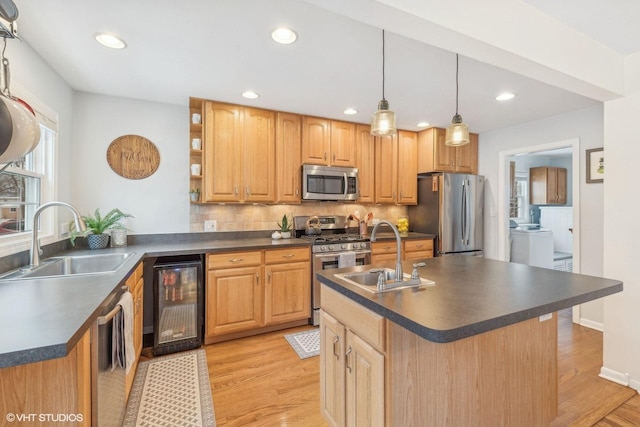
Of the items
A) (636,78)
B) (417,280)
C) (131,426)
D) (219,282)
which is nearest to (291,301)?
(219,282)

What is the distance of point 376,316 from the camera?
4.16 ft

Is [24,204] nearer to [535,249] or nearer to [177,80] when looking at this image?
[177,80]

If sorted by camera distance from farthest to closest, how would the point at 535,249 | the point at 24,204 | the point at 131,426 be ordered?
the point at 535,249 < the point at 24,204 < the point at 131,426

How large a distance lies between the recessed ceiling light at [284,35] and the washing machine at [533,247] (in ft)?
15.6

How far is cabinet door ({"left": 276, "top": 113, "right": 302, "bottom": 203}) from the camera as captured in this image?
344 centimetres

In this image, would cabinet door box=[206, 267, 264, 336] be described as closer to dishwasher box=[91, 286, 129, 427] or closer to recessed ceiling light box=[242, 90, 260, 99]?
dishwasher box=[91, 286, 129, 427]

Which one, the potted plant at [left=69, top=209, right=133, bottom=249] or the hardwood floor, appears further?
the potted plant at [left=69, top=209, right=133, bottom=249]

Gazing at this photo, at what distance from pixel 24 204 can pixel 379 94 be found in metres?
3.03

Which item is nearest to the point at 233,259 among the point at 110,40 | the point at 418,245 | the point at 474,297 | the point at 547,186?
the point at 110,40

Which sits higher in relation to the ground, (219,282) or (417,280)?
(417,280)

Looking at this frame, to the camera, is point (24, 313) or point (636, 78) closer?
point (24, 313)

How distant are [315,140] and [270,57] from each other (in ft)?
4.88

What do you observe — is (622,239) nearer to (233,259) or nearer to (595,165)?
(595,165)

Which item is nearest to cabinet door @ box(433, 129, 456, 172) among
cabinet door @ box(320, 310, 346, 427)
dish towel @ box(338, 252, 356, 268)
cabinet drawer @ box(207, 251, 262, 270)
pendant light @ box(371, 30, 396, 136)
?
dish towel @ box(338, 252, 356, 268)
